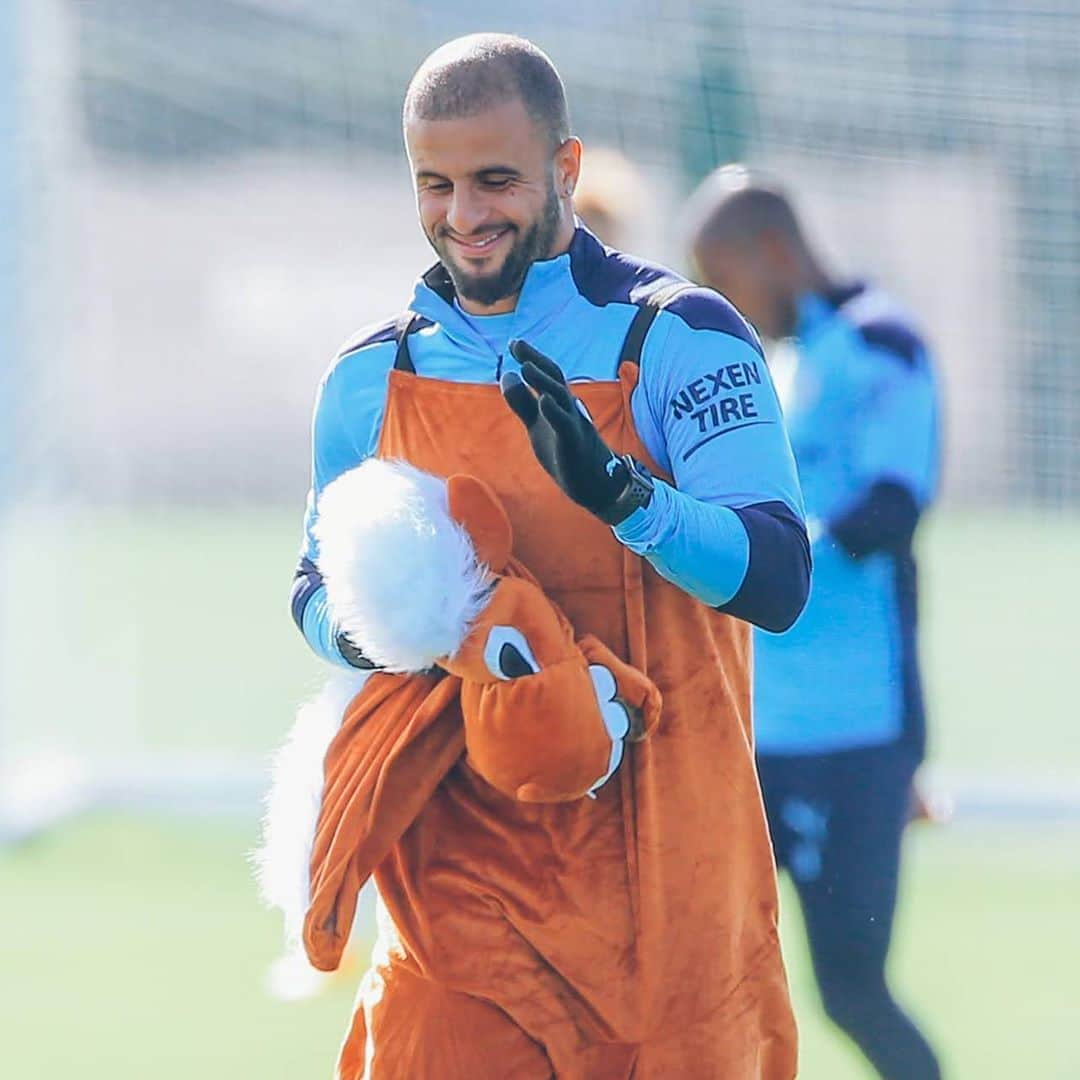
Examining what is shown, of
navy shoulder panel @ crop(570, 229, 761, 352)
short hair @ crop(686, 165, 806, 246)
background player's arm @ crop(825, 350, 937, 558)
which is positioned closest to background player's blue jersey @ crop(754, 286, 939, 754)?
background player's arm @ crop(825, 350, 937, 558)

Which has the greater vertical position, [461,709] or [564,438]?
[564,438]

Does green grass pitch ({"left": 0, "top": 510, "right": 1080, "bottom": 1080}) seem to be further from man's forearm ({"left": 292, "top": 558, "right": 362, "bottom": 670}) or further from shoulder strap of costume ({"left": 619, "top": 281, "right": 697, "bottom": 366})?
shoulder strap of costume ({"left": 619, "top": 281, "right": 697, "bottom": 366})

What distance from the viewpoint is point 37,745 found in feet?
26.2

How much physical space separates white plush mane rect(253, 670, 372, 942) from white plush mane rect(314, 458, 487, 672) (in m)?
0.23

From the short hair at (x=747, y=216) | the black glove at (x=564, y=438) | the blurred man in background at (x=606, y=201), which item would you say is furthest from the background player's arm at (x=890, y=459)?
the black glove at (x=564, y=438)

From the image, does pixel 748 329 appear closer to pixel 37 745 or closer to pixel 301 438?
pixel 37 745

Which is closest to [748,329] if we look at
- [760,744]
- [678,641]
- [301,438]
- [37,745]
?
[678,641]

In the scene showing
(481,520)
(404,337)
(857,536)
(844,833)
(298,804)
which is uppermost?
(404,337)

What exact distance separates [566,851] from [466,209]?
787mm

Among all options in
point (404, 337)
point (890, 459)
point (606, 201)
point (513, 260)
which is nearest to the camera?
point (513, 260)

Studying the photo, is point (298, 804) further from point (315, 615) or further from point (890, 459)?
point (890, 459)

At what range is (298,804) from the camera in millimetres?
2811

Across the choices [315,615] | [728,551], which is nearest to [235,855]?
[315,615]

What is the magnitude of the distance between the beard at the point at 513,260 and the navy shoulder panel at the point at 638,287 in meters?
0.06
